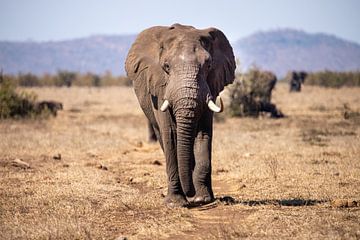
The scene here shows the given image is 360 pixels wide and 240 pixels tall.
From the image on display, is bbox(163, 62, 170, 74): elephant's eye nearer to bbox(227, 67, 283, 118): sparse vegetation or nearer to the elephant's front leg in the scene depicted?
the elephant's front leg

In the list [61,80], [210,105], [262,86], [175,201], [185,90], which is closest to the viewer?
[185,90]

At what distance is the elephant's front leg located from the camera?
884 cm

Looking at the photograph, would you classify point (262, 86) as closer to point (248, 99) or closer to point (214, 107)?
point (248, 99)

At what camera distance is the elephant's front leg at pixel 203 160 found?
8.84 meters

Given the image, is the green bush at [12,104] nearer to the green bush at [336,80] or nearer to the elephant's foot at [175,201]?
the elephant's foot at [175,201]

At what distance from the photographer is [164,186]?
11.4m

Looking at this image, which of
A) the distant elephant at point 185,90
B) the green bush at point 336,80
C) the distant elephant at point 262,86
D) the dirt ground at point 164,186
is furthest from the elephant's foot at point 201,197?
the green bush at point 336,80

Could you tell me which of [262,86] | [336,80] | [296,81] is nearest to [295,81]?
[296,81]

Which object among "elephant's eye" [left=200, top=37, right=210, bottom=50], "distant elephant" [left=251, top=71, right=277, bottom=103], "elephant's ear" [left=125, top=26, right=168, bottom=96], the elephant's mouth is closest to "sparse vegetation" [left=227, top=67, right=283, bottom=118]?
"distant elephant" [left=251, top=71, right=277, bottom=103]

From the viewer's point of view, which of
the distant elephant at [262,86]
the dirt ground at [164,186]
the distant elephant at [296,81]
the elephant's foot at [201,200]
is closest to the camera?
the dirt ground at [164,186]

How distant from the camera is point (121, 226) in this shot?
315 inches

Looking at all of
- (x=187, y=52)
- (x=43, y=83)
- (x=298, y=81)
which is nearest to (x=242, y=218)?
(x=187, y=52)

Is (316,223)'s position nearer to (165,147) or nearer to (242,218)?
(242,218)

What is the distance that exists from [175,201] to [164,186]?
2276 mm
